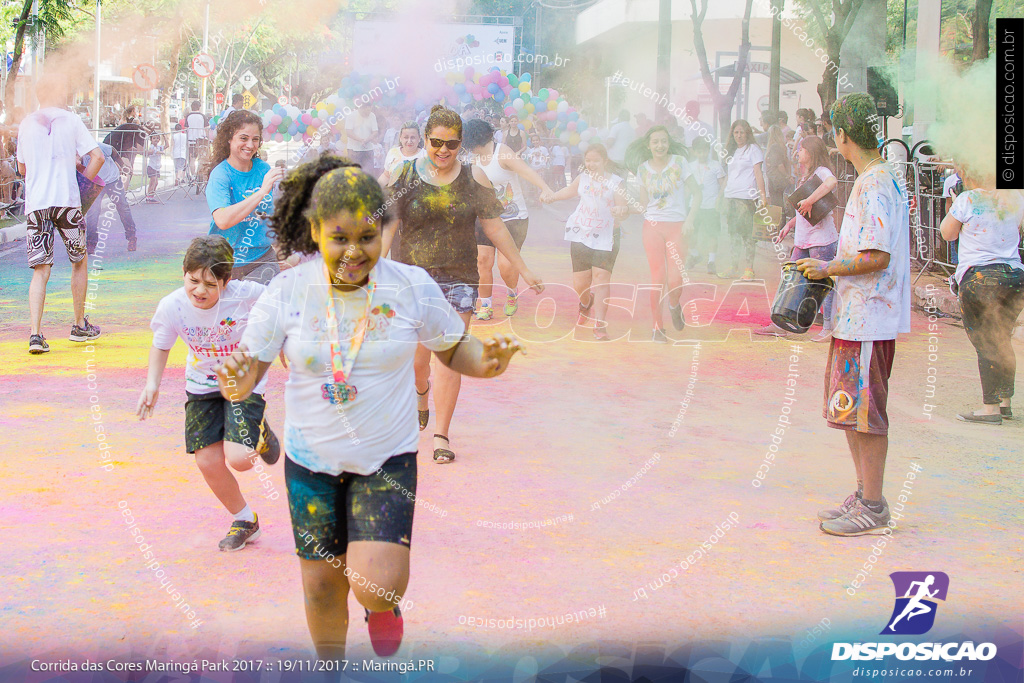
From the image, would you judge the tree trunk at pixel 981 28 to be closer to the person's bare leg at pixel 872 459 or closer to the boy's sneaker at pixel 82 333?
the person's bare leg at pixel 872 459

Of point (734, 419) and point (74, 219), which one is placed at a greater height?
point (74, 219)

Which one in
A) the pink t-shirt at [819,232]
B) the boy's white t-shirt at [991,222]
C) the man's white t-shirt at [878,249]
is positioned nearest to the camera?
the man's white t-shirt at [878,249]

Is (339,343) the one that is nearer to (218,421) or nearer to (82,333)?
(218,421)

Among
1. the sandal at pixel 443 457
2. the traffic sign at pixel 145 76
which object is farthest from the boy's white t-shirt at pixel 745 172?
the traffic sign at pixel 145 76

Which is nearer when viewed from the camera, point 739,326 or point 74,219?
point 74,219

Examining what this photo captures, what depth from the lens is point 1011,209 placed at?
19.7 ft

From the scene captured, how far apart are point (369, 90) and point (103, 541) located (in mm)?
10629

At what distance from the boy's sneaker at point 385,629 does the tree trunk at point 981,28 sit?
1230 cm

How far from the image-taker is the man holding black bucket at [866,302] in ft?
13.6

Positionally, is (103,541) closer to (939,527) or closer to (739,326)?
(939,527)

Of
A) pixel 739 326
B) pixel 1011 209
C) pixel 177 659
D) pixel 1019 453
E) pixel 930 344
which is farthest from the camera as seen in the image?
pixel 739 326

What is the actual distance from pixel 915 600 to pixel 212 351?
2.76 m

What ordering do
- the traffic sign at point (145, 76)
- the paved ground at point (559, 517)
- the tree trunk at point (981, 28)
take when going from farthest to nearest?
the traffic sign at point (145, 76)
the tree trunk at point (981, 28)
the paved ground at point (559, 517)

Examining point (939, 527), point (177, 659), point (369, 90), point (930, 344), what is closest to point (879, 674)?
point (939, 527)
